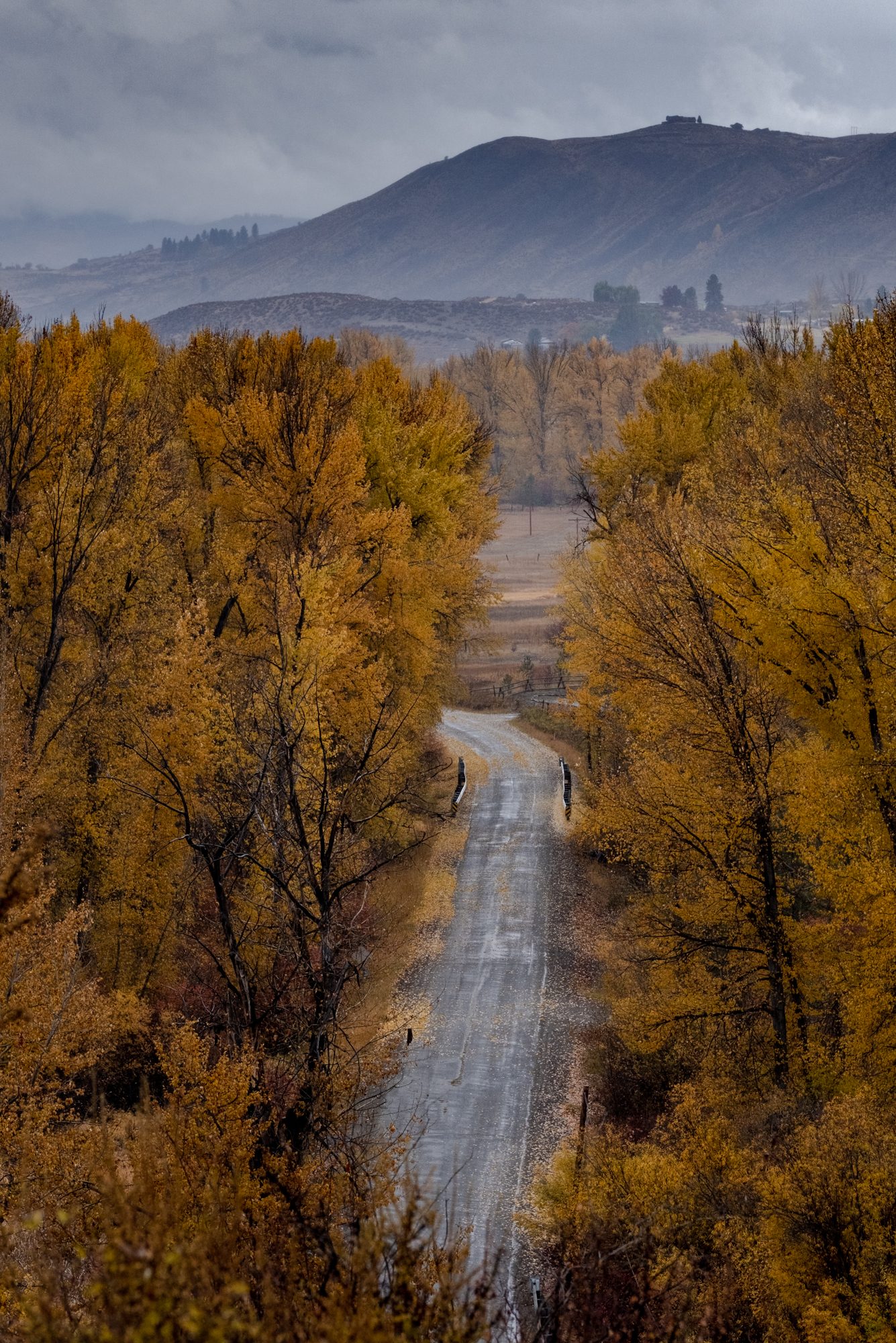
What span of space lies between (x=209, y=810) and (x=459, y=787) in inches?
647

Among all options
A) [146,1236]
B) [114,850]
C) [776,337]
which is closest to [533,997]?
[114,850]

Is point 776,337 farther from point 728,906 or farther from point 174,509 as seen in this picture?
point 728,906

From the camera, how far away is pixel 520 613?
63.8 meters

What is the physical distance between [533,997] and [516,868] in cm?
694

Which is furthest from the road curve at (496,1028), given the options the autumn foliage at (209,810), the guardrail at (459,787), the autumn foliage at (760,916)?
the autumn foliage at (209,810)

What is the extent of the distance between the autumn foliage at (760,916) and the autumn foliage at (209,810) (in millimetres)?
2736

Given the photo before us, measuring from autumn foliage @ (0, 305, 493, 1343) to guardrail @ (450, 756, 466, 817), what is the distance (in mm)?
1441

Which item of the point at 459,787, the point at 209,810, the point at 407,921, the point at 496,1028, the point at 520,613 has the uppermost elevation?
the point at 209,810

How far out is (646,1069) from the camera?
682 inches

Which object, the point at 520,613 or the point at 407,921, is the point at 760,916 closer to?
the point at 407,921

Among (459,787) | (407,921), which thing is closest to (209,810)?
(407,921)

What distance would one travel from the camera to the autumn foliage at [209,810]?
632 centimetres

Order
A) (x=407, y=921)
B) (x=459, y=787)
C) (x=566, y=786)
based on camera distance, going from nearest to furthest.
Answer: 1. (x=407, y=921)
2. (x=566, y=786)
3. (x=459, y=787)

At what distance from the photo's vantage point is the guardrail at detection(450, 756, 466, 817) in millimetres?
32156
